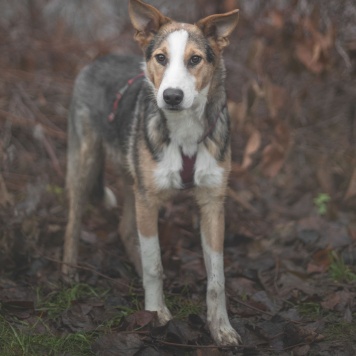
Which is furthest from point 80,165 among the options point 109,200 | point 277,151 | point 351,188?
point 351,188

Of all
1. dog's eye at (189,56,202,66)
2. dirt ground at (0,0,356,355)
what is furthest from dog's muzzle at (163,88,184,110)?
dirt ground at (0,0,356,355)

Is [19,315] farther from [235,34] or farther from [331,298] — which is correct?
A: [235,34]

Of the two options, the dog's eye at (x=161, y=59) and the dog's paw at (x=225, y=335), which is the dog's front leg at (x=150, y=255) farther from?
the dog's eye at (x=161, y=59)

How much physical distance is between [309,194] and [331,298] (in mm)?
2181

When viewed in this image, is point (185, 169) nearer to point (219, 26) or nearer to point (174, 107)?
point (174, 107)

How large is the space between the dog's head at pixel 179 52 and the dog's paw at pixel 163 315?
1436 mm

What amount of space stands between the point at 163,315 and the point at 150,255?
0.42 metres

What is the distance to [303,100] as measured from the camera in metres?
7.16

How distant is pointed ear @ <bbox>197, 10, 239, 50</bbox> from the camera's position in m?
4.41

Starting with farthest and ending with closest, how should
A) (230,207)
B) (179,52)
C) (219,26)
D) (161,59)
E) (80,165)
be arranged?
(230,207) < (80,165) < (219,26) < (161,59) < (179,52)

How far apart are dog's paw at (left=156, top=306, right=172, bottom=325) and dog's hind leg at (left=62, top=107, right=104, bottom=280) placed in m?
1.32

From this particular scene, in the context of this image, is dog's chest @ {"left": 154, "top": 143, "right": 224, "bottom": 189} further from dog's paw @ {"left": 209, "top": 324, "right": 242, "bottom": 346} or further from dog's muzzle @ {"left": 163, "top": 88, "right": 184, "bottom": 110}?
dog's paw @ {"left": 209, "top": 324, "right": 242, "bottom": 346}

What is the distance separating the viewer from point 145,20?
181 inches

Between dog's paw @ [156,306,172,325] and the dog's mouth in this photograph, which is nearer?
the dog's mouth
